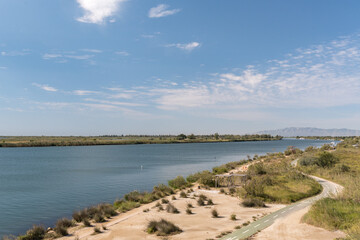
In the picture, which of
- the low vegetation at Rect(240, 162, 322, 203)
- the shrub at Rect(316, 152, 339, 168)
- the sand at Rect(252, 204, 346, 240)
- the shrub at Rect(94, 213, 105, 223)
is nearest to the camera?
the sand at Rect(252, 204, 346, 240)

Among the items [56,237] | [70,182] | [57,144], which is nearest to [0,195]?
[70,182]

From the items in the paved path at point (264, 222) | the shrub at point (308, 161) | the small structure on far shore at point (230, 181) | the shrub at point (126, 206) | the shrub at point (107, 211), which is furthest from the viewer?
the shrub at point (308, 161)

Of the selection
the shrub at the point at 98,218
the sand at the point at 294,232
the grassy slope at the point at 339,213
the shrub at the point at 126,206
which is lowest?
the shrub at the point at 126,206

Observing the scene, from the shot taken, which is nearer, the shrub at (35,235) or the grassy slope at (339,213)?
the grassy slope at (339,213)

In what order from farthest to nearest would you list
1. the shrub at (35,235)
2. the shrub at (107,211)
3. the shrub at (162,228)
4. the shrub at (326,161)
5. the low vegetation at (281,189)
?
the shrub at (326,161)
the low vegetation at (281,189)
the shrub at (107,211)
the shrub at (35,235)
the shrub at (162,228)

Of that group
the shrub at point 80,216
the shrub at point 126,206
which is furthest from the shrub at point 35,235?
the shrub at point 126,206

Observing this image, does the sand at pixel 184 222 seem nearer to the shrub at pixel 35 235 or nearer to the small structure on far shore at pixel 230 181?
the shrub at pixel 35 235

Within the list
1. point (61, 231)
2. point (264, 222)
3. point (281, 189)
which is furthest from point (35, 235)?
point (281, 189)

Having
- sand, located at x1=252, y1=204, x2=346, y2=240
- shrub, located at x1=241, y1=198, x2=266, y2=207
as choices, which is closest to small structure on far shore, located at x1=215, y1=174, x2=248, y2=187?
shrub, located at x1=241, y1=198, x2=266, y2=207

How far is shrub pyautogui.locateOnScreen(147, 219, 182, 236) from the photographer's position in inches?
716

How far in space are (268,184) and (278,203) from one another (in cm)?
717

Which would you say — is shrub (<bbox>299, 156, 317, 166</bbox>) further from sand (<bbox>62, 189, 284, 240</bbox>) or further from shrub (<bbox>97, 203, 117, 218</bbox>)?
shrub (<bbox>97, 203, 117, 218</bbox>)

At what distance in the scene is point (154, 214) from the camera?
23.8 m

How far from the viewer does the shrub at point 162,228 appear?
59.7 ft
